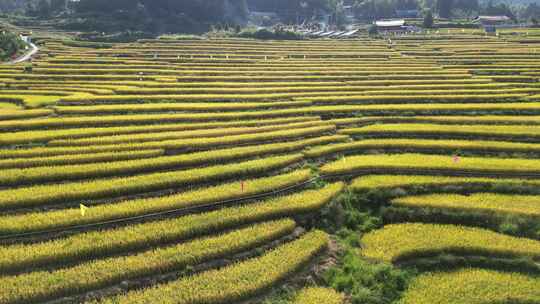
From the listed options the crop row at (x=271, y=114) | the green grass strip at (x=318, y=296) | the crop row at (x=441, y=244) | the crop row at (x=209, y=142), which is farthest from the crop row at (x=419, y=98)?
the green grass strip at (x=318, y=296)

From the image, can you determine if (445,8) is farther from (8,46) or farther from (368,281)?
(368,281)

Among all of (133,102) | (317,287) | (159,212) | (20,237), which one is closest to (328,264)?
(317,287)

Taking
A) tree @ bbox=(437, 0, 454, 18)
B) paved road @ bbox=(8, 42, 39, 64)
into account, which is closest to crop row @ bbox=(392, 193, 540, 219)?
paved road @ bbox=(8, 42, 39, 64)

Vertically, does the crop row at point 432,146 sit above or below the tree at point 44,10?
below

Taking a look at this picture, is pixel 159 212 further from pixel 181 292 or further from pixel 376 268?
pixel 376 268

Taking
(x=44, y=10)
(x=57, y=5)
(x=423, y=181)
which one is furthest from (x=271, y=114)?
(x=57, y=5)

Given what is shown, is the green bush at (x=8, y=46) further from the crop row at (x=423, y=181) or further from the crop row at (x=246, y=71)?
the crop row at (x=423, y=181)
